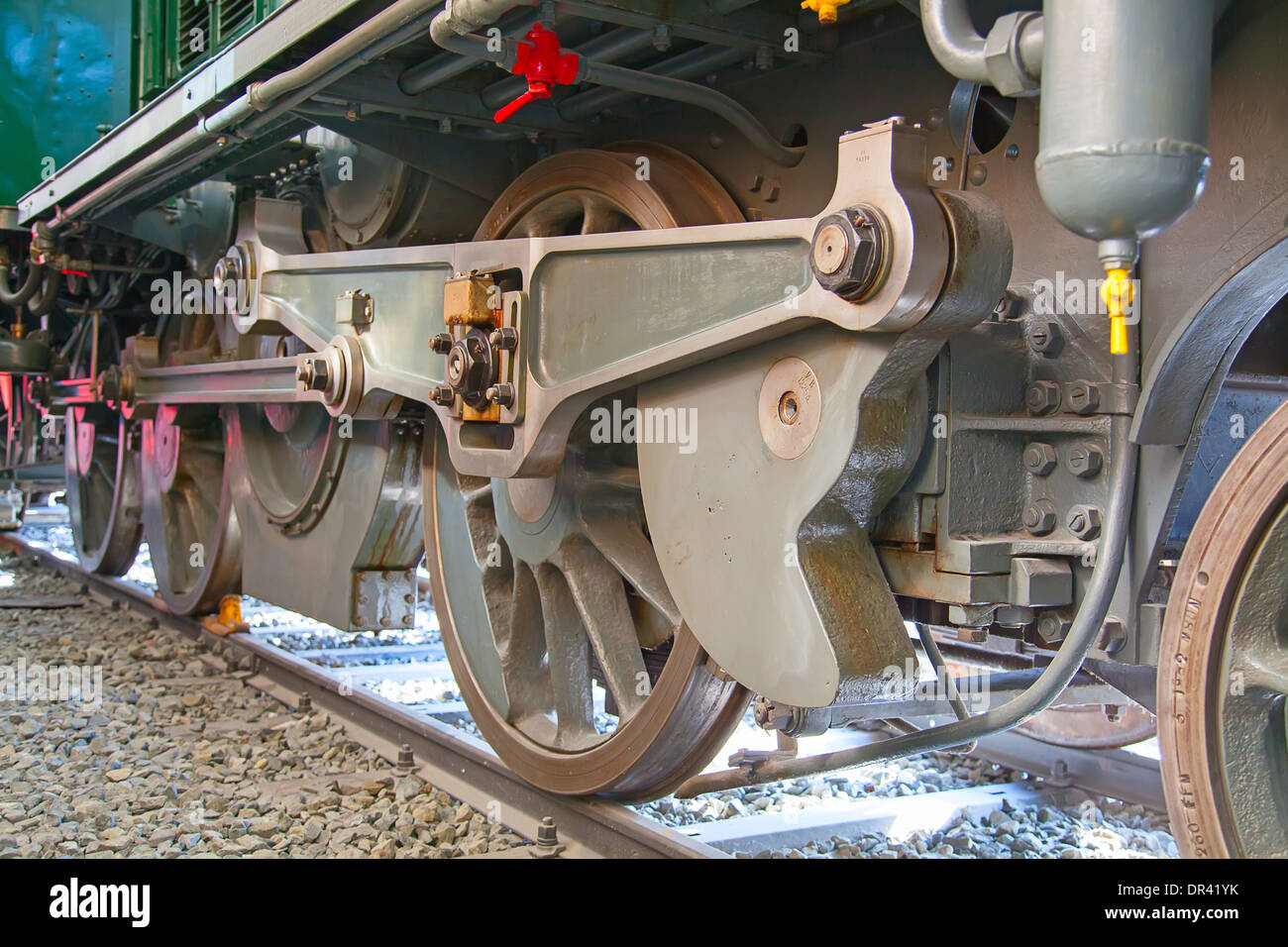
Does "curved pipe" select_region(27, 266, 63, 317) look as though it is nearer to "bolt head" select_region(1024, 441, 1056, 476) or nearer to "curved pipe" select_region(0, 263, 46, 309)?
"curved pipe" select_region(0, 263, 46, 309)

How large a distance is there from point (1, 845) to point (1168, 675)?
Answer: 270 cm

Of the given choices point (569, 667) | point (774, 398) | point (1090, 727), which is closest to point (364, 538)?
point (569, 667)

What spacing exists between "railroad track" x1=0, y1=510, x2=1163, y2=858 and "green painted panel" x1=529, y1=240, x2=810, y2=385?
1.12m

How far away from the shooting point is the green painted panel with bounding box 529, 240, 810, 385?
6.58ft

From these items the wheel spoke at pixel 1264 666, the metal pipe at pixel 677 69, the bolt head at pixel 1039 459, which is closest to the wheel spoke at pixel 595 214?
the metal pipe at pixel 677 69

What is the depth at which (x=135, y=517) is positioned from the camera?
Answer: 6574 millimetres

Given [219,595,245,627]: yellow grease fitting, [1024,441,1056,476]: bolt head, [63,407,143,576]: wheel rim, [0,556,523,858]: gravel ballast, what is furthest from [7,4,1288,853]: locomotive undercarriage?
[63,407,143,576]: wheel rim

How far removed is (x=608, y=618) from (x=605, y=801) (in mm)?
461

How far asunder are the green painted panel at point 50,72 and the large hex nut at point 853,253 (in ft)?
16.6

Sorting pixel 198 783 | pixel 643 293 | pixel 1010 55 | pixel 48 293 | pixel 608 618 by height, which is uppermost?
pixel 48 293

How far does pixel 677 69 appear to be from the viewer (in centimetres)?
256

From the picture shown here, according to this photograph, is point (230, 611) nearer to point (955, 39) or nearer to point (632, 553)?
point (632, 553)

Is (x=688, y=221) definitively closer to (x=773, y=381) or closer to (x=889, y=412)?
(x=773, y=381)

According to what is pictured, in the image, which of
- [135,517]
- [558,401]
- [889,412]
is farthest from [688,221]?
[135,517]
